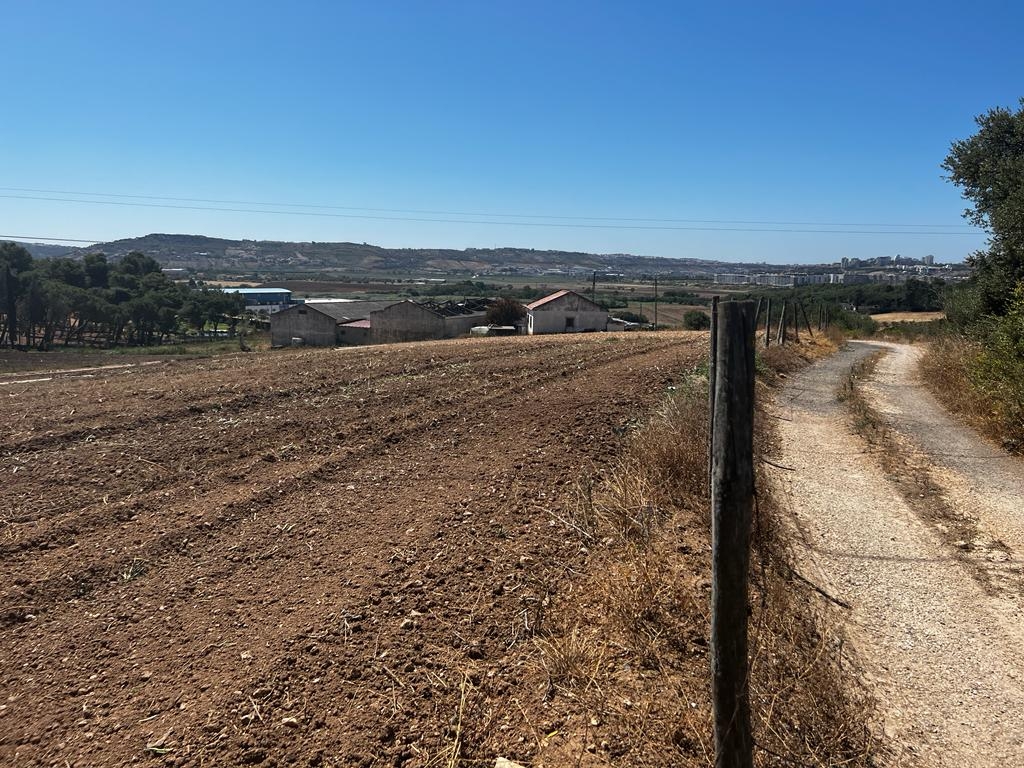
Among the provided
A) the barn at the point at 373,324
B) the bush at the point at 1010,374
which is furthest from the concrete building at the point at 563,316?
the bush at the point at 1010,374

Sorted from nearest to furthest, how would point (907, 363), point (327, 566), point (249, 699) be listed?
1. point (249, 699)
2. point (327, 566)
3. point (907, 363)

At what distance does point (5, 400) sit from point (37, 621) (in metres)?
8.95

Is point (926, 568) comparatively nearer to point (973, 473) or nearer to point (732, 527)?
point (973, 473)

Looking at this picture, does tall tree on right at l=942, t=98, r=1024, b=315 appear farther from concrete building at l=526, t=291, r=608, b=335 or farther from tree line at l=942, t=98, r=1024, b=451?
concrete building at l=526, t=291, r=608, b=335

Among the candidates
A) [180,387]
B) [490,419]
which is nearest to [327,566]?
[490,419]

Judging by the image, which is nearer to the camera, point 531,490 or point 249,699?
point 249,699

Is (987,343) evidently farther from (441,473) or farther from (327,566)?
(327,566)

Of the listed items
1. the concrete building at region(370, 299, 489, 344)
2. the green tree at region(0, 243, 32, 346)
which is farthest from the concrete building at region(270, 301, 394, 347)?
the green tree at region(0, 243, 32, 346)

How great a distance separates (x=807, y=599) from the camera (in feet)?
15.3

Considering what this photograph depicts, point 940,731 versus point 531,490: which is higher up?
point 531,490

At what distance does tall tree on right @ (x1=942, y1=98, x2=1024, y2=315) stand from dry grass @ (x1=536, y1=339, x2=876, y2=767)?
1037 centimetres

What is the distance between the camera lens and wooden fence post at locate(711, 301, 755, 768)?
2.61m

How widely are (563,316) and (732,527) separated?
49044mm

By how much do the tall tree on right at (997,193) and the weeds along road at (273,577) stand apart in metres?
9.40
